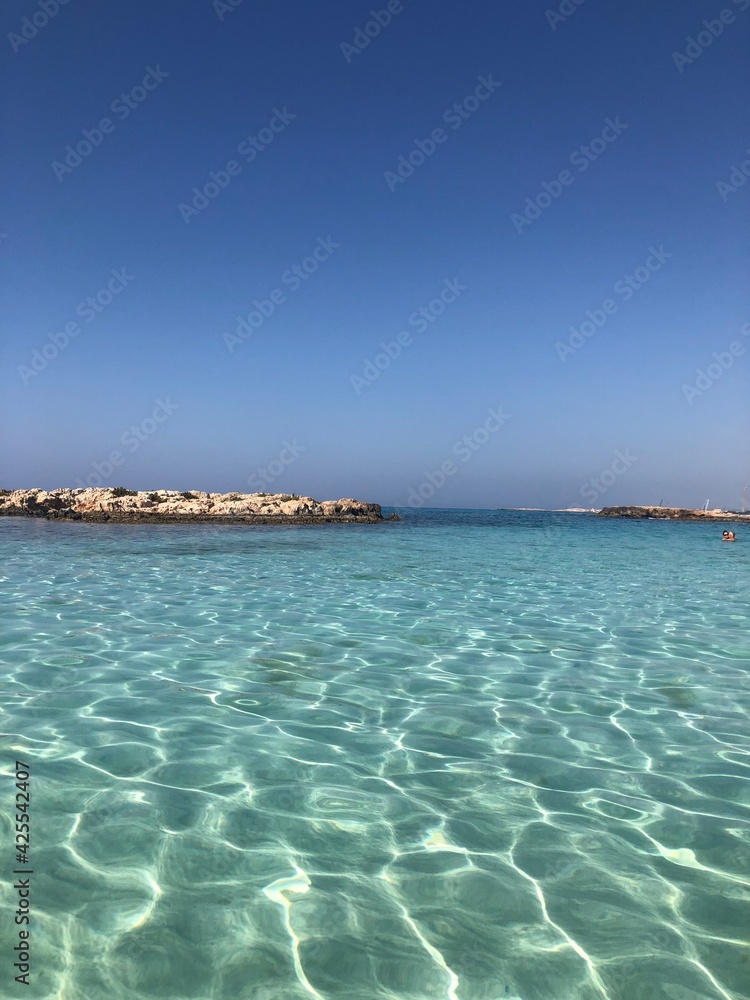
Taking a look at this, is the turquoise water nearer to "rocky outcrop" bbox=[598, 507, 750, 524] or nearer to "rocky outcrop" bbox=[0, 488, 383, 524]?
"rocky outcrop" bbox=[0, 488, 383, 524]

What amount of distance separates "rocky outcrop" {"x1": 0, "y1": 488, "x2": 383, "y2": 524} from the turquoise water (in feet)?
113

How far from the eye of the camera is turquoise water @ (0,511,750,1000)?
103 inches

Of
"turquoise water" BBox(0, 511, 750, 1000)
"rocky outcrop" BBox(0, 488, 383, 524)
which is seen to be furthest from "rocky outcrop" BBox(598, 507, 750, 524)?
"turquoise water" BBox(0, 511, 750, 1000)

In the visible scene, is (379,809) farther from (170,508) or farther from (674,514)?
(674,514)

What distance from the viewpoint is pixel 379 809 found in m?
3.83

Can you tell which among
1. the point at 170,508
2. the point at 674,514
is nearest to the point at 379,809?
the point at 170,508

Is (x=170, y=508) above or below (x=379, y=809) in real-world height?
above

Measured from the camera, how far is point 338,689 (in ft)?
20.4

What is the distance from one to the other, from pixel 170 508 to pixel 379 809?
4288 centimetres

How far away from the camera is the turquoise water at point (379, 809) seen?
2.61m

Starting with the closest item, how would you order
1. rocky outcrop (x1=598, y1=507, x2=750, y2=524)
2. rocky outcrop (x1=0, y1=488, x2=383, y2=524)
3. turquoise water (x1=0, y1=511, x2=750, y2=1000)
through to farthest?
turquoise water (x1=0, y1=511, x2=750, y2=1000), rocky outcrop (x1=0, y1=488, x2=383, y2=524), rocky outcrop (x1=598, y1=507, x2=750, y2=524)

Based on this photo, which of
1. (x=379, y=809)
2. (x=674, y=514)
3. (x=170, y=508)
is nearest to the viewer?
(x=379, y=809)

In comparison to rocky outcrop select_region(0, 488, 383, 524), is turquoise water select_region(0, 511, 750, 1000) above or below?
below

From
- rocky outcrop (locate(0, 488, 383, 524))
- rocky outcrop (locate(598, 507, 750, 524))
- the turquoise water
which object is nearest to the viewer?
the turquoise water
